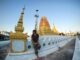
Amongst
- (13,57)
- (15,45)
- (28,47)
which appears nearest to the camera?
(13,57)

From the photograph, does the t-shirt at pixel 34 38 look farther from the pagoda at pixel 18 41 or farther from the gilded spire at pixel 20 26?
the gilded spire at pixel 20 26

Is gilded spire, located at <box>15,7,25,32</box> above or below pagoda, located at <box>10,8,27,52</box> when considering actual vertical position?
above

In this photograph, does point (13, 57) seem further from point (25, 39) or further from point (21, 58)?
A: point (25, 39)

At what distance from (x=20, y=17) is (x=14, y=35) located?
1.82 feet

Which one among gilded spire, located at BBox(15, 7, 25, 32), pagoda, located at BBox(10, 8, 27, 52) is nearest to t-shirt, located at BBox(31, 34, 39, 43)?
pagoda, located at BBox(10, 8, 27, 52)

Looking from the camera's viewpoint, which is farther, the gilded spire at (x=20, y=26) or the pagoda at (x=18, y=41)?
the gilded spire at (x=20, y=26)

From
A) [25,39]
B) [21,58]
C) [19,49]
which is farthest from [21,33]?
[21,58]

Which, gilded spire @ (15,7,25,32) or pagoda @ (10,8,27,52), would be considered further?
gilded spire @ (15,7,25,32)

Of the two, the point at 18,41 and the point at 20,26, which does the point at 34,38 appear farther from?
the point at 20,26

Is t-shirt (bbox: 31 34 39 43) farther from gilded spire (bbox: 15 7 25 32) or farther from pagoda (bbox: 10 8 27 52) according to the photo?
gilded spire (bbox: 15 7 25 32)

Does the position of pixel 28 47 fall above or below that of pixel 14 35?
below

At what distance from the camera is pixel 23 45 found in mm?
2891

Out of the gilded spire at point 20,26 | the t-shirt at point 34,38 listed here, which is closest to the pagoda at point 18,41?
the gilded spire at point 20,26

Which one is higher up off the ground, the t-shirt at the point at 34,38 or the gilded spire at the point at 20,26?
the gilded spire at the point at 20,26
